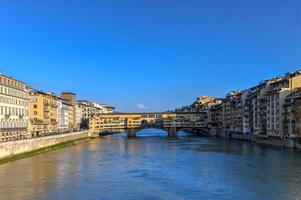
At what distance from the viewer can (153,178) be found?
31.1 meters

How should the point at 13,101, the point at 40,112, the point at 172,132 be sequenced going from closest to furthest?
the point at 13,101
the point at 40,112
the point at 172,132

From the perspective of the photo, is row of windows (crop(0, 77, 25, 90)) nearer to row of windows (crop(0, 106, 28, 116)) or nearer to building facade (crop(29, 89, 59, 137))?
row of windows (crop(0, 106, 28, 116))

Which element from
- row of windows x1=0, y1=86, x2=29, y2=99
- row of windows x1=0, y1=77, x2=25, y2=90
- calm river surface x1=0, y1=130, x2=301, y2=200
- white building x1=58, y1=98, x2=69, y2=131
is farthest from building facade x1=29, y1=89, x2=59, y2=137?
calm river surface x1=0, y1=130, x2=301, y2=200

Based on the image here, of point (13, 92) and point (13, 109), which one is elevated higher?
point (13, 92)

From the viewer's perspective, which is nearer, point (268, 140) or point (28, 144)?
point (28, 144)

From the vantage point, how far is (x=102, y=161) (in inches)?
1677

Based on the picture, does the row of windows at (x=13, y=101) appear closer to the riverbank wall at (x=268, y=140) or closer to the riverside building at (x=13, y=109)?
the riverside building at (x=13, y=109)

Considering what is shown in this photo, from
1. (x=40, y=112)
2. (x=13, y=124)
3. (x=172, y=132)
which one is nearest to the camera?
(x=13, y=124)

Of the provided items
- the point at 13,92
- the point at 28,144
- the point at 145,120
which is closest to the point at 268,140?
the point at 28,144

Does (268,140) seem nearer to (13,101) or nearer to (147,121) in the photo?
(13,101)

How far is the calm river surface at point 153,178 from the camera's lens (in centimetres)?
2541

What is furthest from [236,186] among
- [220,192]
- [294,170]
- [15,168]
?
[15,168]

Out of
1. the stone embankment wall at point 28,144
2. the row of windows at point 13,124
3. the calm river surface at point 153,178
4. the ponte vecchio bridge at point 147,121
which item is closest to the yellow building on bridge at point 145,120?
the ponte vecchio bridge at point 147,121

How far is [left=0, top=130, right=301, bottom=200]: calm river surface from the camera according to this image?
83.4 ft
